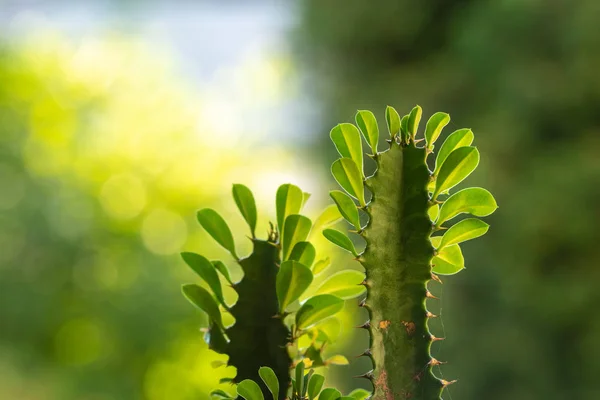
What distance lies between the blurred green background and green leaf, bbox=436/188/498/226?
152 cm

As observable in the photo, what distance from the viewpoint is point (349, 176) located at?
1.23 feet

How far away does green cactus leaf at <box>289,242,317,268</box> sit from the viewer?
404 millimetres

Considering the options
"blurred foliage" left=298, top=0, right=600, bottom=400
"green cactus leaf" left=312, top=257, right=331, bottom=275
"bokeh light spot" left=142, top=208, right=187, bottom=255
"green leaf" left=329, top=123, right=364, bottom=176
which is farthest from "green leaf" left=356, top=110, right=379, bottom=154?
"bokeh light spot" left=142, top=208, right=187, bottom=255

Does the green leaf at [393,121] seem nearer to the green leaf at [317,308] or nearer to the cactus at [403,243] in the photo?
the cactus at [403,243]

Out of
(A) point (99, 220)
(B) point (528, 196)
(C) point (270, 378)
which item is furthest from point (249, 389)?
(A) point (99, 220)

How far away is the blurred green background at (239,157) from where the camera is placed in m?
1.83

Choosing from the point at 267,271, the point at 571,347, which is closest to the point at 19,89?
the point at 571,347

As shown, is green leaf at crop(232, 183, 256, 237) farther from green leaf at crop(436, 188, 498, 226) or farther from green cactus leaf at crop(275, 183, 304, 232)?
green leaf at crop(436, 188, 498, 226)

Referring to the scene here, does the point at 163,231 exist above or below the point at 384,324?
above

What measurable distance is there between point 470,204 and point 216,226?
16 cm

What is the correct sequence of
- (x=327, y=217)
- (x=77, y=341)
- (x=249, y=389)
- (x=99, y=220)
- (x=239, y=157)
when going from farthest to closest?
1. (x=239, y=157)
2. (x=77, y=341)
3. (x=99, y=220)
4. (x=327, y=217)
5. (x=249, y=389)

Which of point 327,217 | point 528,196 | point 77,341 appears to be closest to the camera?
point 327,217

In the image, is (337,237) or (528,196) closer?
(337,237)

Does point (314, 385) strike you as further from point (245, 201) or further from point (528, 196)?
point (528, 196)
